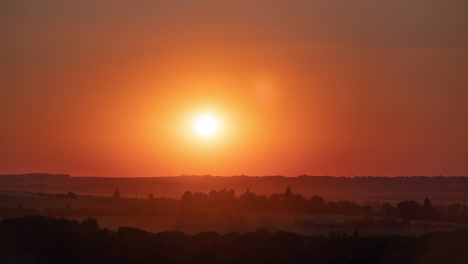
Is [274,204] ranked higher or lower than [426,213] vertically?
higher

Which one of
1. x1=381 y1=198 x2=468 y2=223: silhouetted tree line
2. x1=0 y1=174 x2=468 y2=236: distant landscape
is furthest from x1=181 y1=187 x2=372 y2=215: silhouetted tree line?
x1=381 y1=198 x2=468 y2=223: silhouetted tree line

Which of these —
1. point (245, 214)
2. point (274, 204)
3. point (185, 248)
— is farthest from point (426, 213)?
point (185, 248)

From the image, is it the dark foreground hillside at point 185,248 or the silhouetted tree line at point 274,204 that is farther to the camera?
the silhouetted tree line at point 274,204

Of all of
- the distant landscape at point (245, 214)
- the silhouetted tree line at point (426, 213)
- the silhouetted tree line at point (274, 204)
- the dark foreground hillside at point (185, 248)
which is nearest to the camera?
the dark foreground hillside at point (185, 248)

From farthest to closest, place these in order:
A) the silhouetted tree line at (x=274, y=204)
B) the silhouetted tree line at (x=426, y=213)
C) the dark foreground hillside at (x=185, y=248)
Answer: the silhouetted tree line at (x=274, y=204), the silhouetted tree line at (x=426, y=213), the dark foreground hillside at (x=185, y=248)

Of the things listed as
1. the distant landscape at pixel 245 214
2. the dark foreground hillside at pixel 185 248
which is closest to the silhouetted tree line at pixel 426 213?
the distant landscape at pixel 245 214

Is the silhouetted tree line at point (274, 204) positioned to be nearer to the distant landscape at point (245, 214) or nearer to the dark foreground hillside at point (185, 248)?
the distant landscape at point (245, 214)

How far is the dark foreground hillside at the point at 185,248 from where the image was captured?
32625mm

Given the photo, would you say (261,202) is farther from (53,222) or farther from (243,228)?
(53,222)

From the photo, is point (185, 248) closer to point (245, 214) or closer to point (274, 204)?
point (245, 214)

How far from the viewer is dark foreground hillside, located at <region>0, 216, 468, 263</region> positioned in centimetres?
3262

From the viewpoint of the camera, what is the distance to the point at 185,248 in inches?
1357

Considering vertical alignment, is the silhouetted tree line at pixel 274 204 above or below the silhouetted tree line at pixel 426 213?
above

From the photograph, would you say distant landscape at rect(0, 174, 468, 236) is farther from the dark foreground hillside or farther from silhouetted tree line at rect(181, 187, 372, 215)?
the dark foreground hillside
